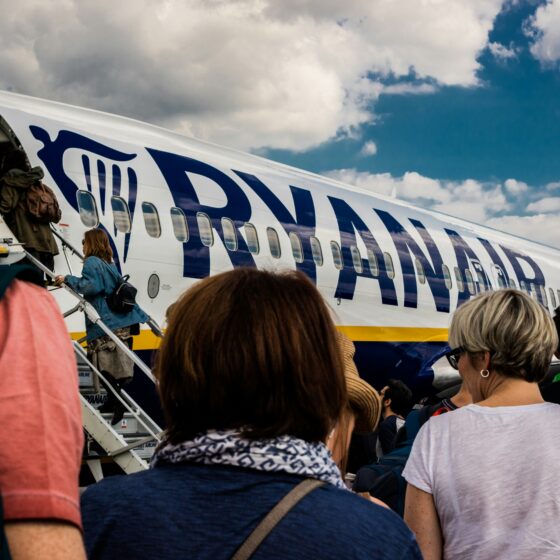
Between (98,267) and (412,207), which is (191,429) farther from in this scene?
(412,207)

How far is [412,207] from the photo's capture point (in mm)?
15695

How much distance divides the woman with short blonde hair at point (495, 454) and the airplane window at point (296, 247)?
853 centimetres

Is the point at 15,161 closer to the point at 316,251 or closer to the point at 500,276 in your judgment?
the point at 316,251

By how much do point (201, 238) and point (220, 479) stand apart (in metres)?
8.35

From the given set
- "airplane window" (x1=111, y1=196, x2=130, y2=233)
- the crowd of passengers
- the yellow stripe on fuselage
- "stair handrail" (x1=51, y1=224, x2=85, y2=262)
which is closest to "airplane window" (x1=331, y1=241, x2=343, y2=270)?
the yellow stripe on fuselage

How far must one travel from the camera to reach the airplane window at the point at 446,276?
14641 millimetres

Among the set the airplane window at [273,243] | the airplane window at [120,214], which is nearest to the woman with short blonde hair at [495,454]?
the airplane window at [120,214]

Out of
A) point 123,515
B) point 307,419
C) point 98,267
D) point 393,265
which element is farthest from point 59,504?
point 393,265

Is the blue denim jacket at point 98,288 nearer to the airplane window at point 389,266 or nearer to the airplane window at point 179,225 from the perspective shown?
the airplane window at point 179,225

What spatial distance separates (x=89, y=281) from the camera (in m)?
7.09

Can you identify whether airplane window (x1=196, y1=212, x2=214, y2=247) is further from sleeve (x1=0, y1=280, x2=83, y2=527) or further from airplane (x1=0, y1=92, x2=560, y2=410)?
sleeve (x1=0, y1=280, x2=83, y2=527)

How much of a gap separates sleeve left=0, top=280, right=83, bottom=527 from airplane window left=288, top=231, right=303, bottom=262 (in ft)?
32.6

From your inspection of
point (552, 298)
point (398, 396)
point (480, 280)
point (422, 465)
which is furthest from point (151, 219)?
point (552, 298)

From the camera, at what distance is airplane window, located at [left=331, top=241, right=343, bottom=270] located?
470 inches
